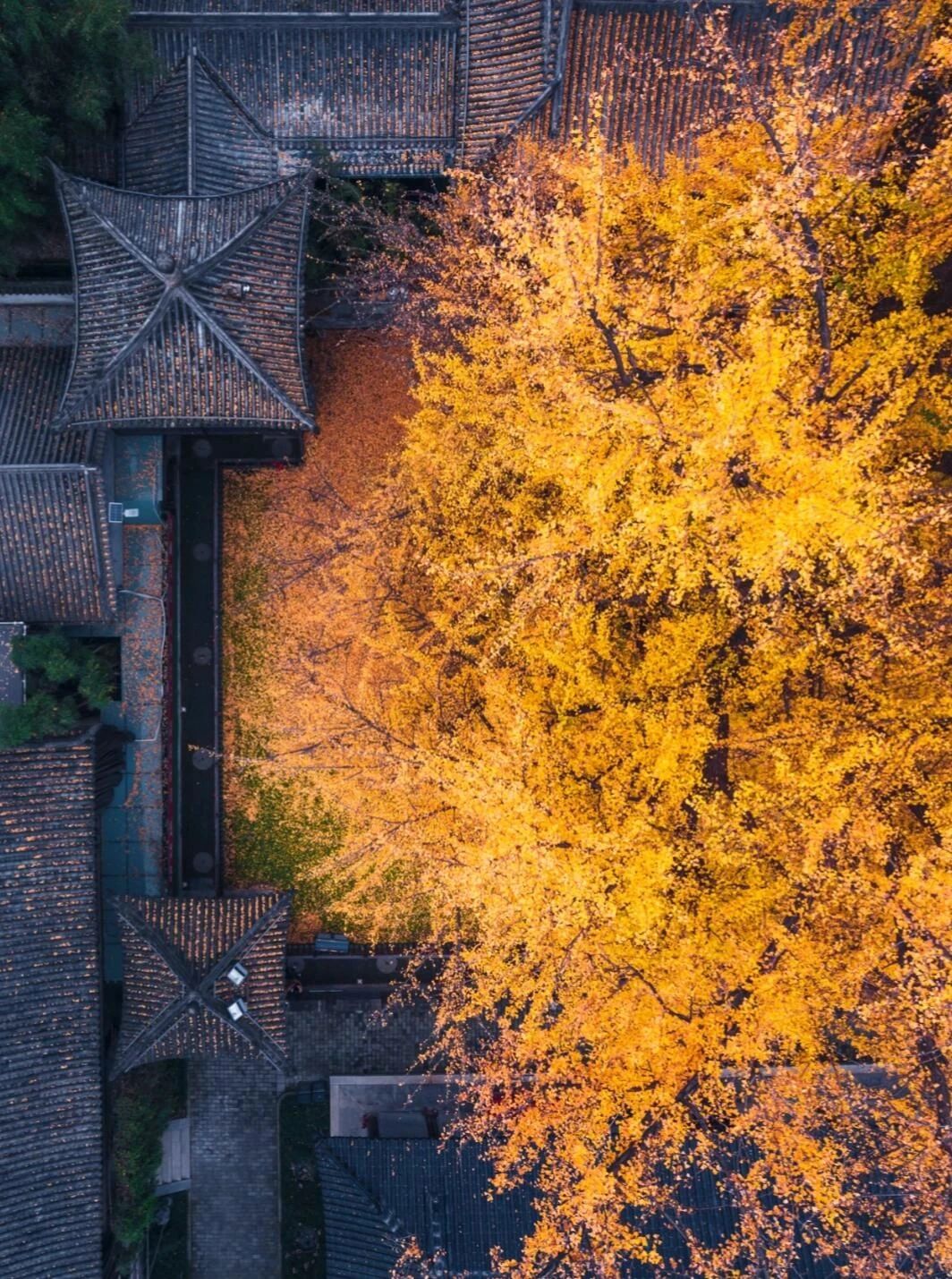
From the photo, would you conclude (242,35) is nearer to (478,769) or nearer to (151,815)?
(478,769)

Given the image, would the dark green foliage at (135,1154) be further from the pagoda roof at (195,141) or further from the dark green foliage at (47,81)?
the pagoda roof at (195,141)

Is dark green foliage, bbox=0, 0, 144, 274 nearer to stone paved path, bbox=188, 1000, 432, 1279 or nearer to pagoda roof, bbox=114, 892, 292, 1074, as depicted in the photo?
pagoda roof, bbox=114, 892, 292, 1074

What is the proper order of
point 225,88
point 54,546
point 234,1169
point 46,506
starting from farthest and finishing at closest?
point 234,1169 → point 54,546 → point 225,88 → point 46,506

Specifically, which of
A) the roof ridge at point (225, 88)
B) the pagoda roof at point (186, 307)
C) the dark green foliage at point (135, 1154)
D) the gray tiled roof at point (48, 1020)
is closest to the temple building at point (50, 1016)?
the gray tiled roof at point (48, 1020)

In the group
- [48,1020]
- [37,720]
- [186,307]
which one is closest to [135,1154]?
[48,1020]

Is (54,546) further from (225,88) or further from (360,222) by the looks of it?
(225,88)
